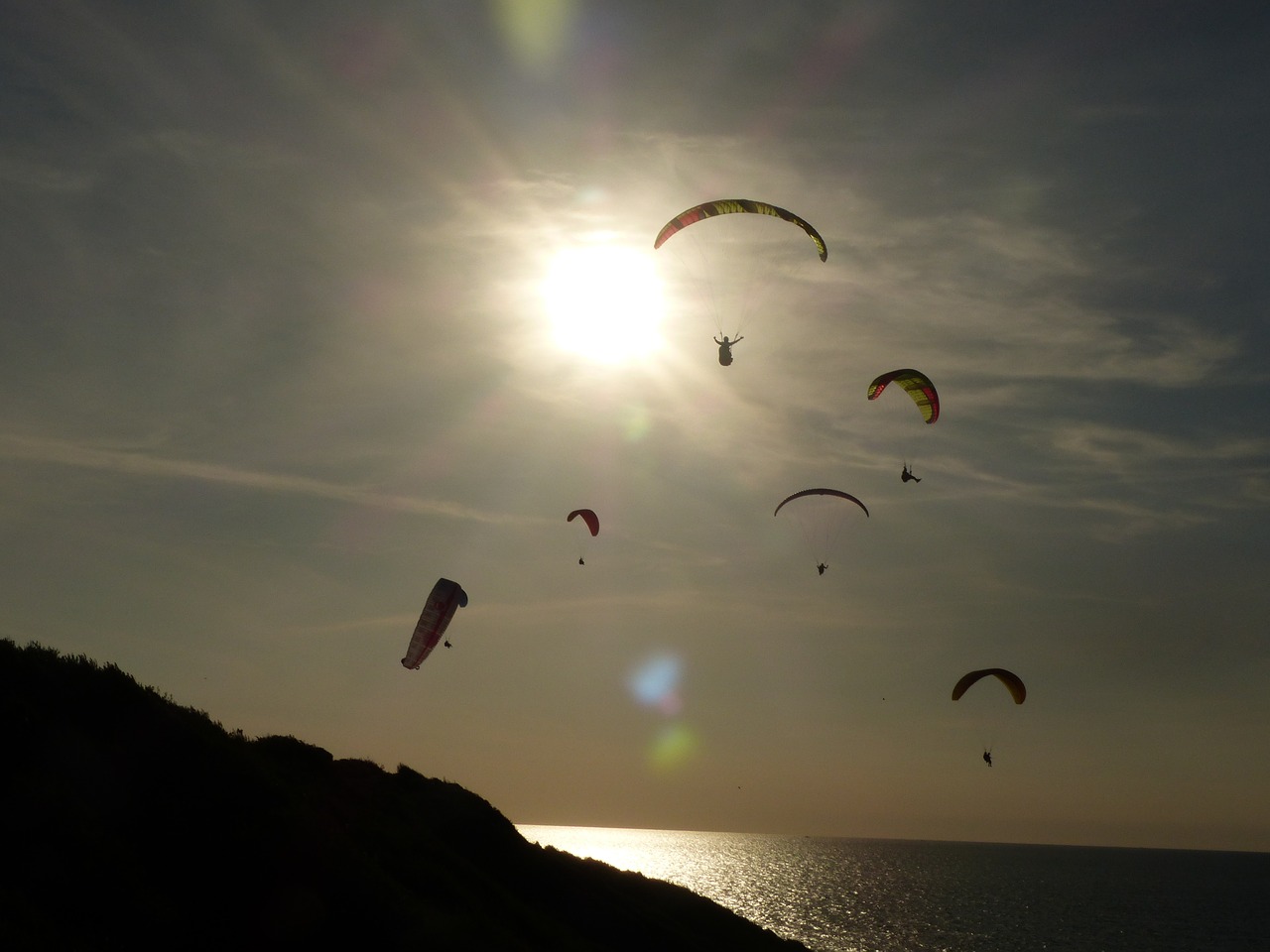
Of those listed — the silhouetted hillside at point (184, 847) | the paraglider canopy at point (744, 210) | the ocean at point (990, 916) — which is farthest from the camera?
Result: the ocean at point (990, 916)

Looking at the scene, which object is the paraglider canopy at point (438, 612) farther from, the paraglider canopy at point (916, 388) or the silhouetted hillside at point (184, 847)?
the paraglider canopy at point (916, 388)

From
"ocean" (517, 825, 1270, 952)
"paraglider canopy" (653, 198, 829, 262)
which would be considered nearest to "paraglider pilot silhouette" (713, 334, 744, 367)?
"paraglider canopy" (653, 198, 829, 262)

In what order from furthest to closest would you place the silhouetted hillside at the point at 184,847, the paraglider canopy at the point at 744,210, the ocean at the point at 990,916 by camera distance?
the ocean at the point at 990,916 → the paraglider canopy at the point at 744,210 → the silhouetted hillside at the point at 184,847

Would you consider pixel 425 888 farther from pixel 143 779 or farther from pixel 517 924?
pixel 143 779

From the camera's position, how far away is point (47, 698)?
23562mm

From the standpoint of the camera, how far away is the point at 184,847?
2142 cm

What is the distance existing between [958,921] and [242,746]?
415 ft

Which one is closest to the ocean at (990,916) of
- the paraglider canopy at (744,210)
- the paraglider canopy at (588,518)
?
the paraglider canopy at (588,518)

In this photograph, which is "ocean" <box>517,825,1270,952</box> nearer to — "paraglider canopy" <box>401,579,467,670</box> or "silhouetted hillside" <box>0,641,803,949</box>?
"paraglider canopy" <box>401,579,467,670</box>

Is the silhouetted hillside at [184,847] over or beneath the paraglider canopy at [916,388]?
beneath

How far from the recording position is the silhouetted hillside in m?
18.6

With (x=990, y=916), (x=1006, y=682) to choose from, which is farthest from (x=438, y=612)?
(x=990, y=916)

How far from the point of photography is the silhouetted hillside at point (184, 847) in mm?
18641

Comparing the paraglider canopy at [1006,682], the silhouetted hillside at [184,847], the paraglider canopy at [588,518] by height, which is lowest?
the silhouetted hillside at [184,847]
